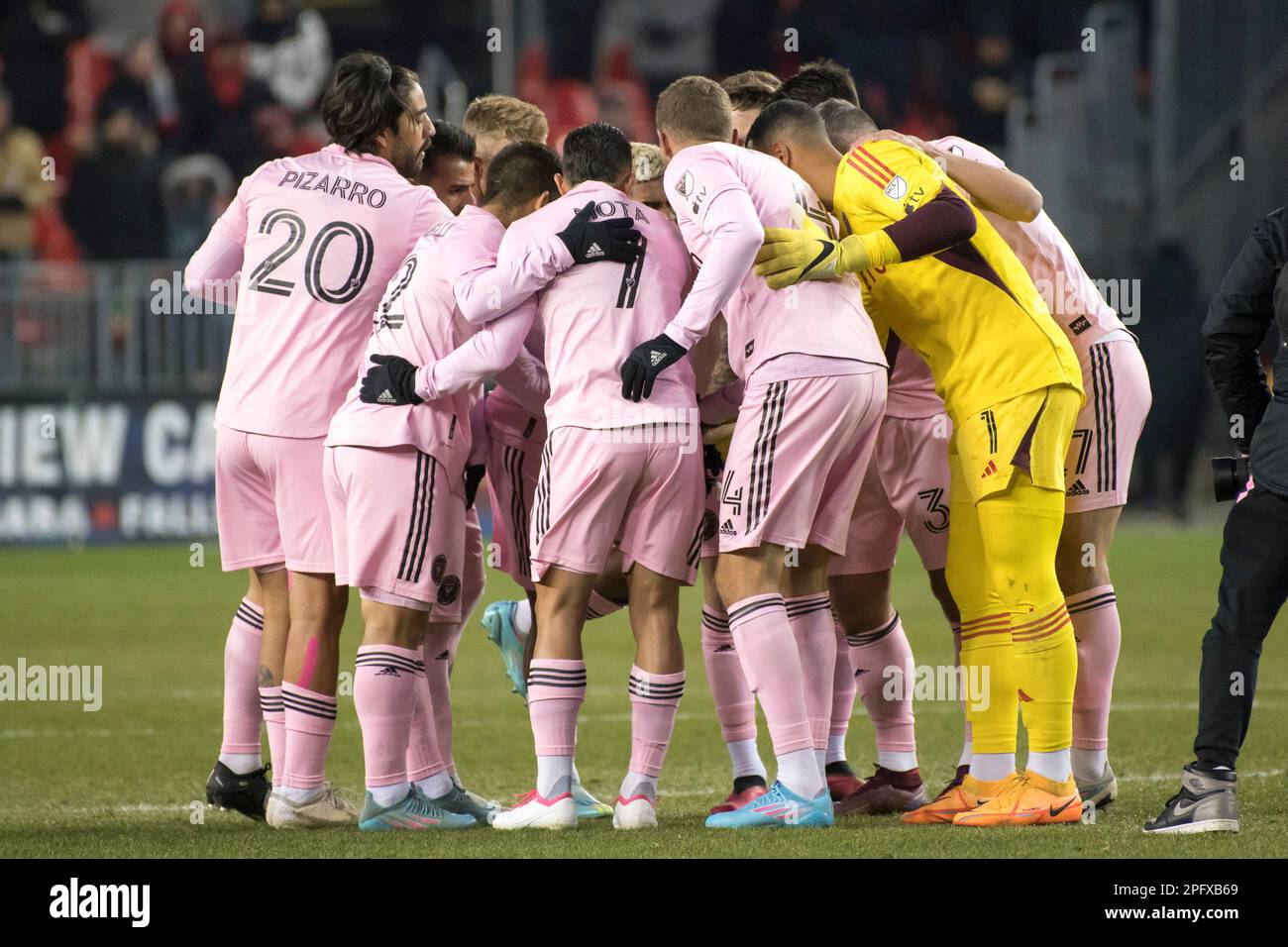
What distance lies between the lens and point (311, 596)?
5660mm

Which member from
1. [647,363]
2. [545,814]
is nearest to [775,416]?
[647,363]

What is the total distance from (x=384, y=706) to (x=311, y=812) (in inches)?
18.5

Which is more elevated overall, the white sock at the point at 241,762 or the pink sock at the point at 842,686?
the pink sock at the point at 842,686

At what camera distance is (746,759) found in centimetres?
571

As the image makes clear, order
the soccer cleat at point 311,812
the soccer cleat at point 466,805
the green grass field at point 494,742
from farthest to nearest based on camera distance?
1. the soccer cleat at point 466,805
2. the soccer cleat at point 311,812
3. the green grass field at point 494,742

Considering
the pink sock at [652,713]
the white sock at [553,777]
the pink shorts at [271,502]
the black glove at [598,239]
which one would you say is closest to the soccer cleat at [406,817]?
the white sock at [553,777]

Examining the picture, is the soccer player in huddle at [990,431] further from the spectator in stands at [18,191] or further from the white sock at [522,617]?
the spectator in stands at [18,191]

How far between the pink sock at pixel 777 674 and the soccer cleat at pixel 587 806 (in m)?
0.79

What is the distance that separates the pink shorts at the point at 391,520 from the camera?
17.5 ft

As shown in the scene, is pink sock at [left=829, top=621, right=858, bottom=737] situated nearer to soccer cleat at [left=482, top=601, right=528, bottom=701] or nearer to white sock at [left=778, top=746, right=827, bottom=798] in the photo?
white sock at [left=778, top=746, right=827, bottom=798]

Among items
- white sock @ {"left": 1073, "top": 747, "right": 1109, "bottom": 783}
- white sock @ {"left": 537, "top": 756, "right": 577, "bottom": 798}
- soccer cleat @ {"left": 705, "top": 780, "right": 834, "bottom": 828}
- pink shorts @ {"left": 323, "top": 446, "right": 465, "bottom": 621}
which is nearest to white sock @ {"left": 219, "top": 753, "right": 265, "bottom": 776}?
pink shorts @ {"left": 323, "top": 446, "right": 465, "bottom": 621}

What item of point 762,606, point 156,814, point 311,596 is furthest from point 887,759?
point 156,814

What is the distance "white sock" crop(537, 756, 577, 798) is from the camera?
518 centimetres

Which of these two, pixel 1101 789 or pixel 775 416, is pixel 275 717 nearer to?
pixel 775 416
